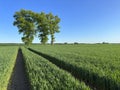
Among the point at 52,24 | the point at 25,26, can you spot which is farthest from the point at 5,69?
the point at 52,24

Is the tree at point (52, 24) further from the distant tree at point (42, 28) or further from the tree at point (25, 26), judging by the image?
the tree at point (25, 26)

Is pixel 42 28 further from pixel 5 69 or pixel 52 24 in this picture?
pixel 5 69

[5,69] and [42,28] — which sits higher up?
[42,28]

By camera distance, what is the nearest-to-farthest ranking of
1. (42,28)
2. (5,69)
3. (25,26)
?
(5,69), (25,26), (42,28)

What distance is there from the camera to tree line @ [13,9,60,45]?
212 feet

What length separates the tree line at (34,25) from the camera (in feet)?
212

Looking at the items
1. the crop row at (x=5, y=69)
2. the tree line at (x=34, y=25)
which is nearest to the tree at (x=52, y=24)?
the tree line at (x=34, y=25)

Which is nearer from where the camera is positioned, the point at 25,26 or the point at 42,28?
Answer: the point at 25,26

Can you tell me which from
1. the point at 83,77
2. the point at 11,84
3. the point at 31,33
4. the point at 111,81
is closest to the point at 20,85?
the point at 11,84

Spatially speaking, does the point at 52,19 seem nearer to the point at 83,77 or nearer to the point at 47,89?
the point at 83,77

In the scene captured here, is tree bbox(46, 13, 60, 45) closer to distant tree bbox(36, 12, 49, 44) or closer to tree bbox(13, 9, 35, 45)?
distant tree bbox(36, 12, 49, 44)

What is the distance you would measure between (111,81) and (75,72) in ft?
16.2

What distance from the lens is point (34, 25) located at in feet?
220

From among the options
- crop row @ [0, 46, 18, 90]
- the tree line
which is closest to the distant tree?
the tree line
